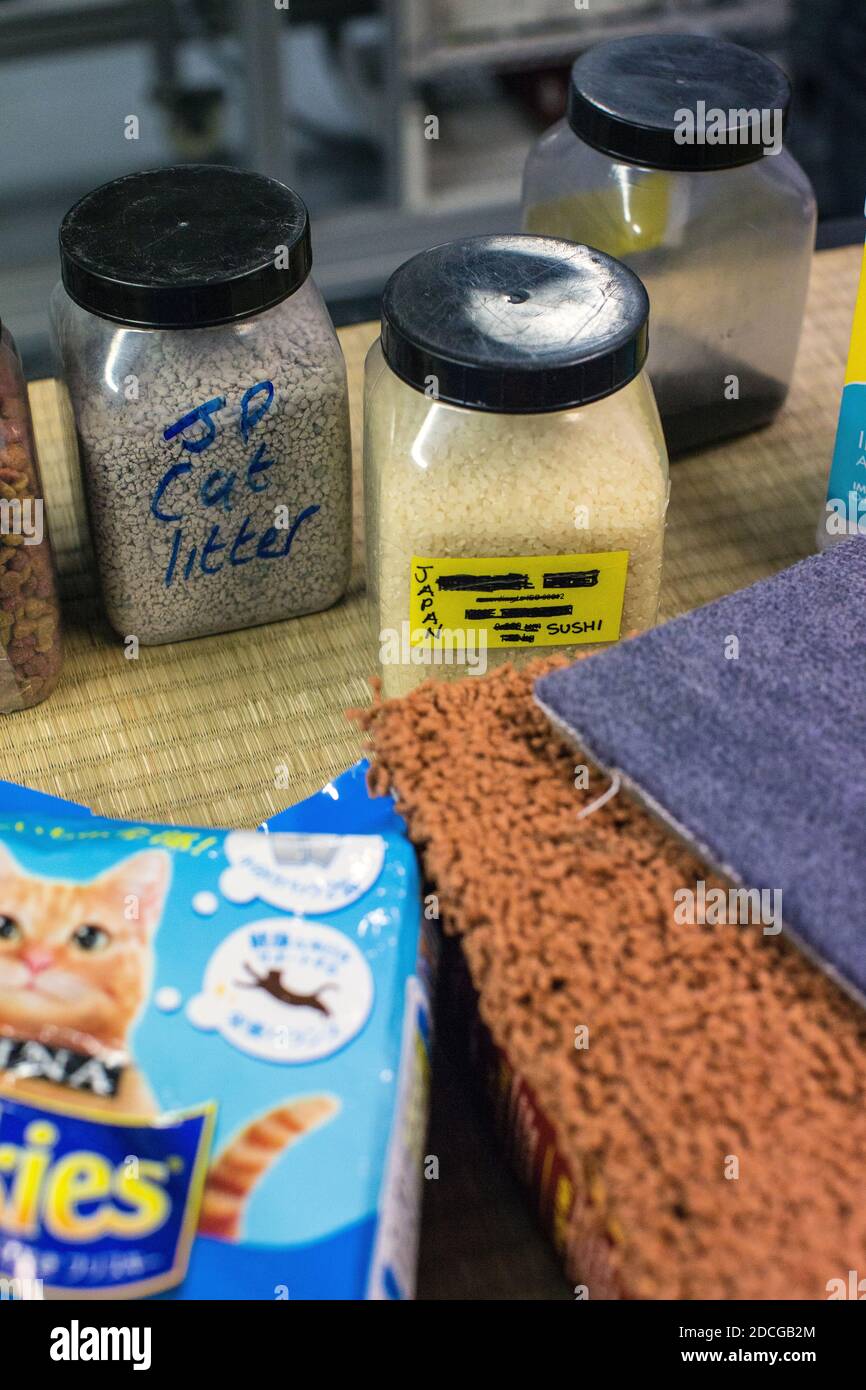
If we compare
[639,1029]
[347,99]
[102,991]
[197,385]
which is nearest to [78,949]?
[102,991]

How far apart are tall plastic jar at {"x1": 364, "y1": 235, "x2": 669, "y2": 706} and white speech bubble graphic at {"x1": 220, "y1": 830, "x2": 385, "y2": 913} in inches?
6.7

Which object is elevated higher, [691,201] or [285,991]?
[691,201]

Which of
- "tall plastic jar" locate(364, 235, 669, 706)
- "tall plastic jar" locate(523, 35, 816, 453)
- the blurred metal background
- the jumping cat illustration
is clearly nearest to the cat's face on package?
the jumping cat illustration

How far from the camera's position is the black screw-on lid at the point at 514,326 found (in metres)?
0.62

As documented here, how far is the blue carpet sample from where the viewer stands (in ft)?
1.62

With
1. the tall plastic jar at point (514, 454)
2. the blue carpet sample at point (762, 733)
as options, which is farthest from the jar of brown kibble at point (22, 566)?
the blue carpet sample at point (762, 733)

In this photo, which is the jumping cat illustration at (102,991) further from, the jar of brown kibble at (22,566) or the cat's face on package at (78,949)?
the jar of brown kibble at (22,566)

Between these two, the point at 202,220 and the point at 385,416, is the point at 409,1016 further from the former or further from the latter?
the point at 202,220

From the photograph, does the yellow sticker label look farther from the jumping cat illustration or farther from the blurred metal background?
the blurred metal background

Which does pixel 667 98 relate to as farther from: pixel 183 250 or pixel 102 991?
pixel 102 991

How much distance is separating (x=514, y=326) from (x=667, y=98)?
268mm

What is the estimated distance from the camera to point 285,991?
504mm

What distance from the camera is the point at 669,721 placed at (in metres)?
0.54

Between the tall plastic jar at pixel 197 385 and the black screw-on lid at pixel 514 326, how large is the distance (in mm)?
71
